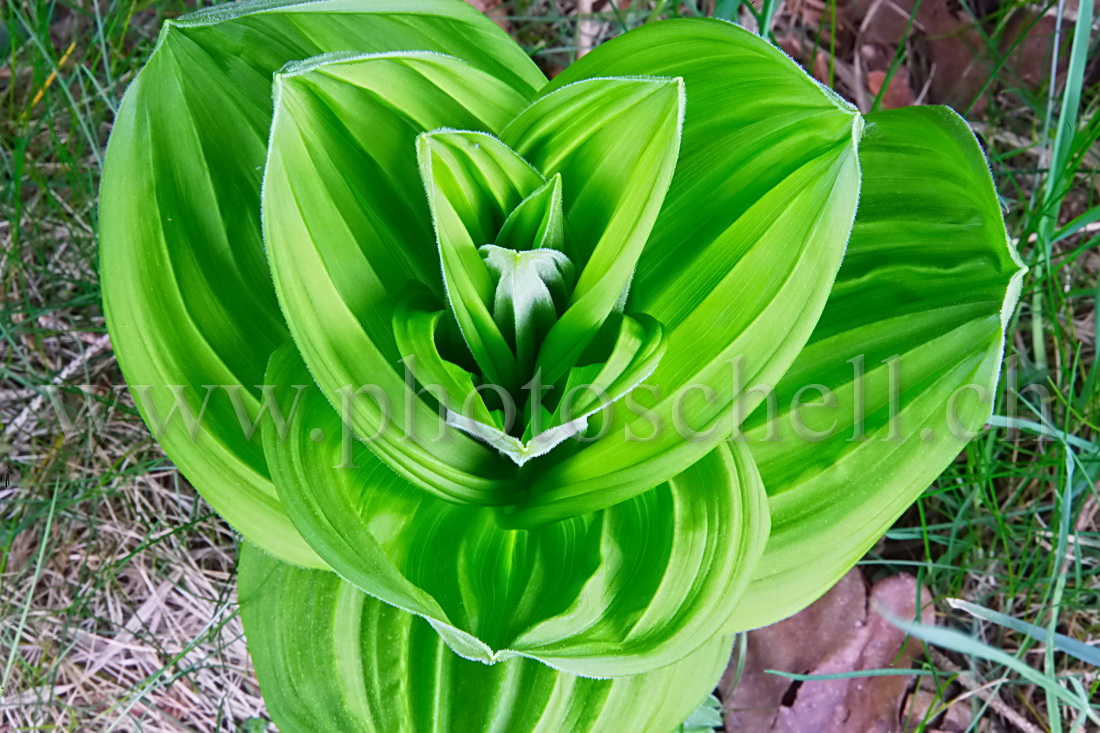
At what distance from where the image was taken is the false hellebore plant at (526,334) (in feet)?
2.68

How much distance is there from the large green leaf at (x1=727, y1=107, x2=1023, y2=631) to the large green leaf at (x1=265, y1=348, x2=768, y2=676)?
0.47 ft

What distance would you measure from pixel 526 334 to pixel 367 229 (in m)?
0.20

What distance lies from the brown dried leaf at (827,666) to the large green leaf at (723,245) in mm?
887

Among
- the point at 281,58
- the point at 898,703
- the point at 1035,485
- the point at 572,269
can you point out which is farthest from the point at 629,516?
the point at 1035,485

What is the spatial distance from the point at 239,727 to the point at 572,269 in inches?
49.4

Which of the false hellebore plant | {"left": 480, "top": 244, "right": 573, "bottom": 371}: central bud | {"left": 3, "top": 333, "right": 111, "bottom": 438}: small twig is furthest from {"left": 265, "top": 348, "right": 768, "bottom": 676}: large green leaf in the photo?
{"left": 3, "top": 333, "right": 111, "bottom": 438}: small twig

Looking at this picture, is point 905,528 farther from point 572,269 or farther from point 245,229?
point 245,229

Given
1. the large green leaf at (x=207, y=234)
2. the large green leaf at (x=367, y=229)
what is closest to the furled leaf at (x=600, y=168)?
the large green leaf at (x=367, y=229)

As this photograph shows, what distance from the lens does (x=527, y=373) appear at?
93 centimetres

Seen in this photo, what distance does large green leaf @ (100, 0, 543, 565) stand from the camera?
974 millimetres

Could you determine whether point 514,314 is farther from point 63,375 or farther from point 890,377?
point 63,375

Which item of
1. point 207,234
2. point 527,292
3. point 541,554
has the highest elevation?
point 527,292

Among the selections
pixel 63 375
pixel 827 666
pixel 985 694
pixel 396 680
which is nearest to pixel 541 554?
pixel 396 680

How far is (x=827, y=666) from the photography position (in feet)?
5.29
